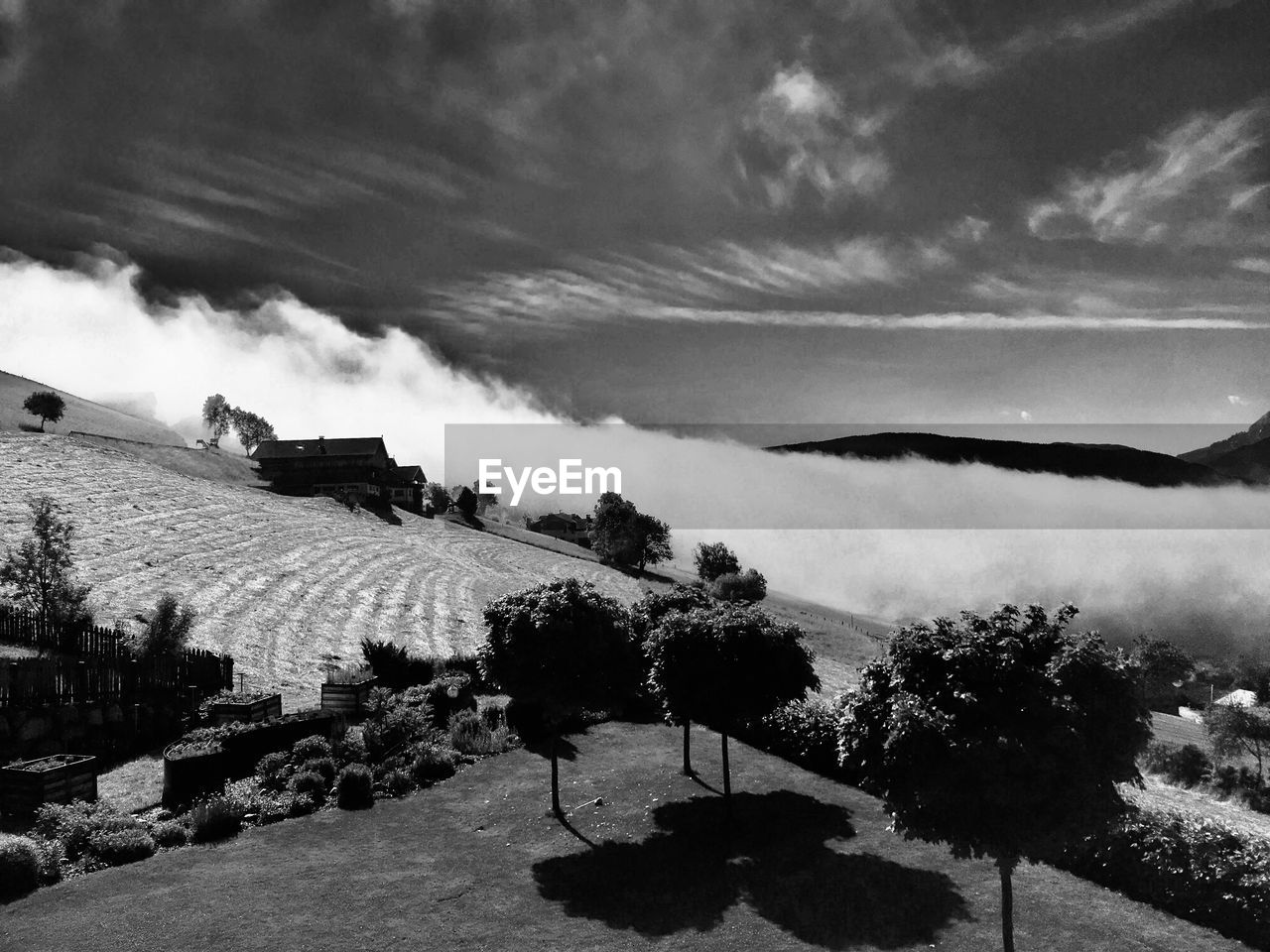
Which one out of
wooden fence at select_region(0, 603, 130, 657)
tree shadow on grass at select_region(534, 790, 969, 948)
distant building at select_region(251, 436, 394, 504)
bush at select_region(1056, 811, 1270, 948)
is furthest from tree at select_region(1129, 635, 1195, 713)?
wooden fence at select_region(0, 603, 130, 657)

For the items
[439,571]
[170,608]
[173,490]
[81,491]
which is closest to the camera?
[170,608]

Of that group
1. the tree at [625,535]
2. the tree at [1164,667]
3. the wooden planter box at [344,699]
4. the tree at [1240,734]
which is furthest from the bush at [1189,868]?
the tree at [1164,667]

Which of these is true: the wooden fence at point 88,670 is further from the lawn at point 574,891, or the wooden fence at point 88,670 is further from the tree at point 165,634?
the lawn at point 574,891

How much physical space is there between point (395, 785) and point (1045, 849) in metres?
17.6

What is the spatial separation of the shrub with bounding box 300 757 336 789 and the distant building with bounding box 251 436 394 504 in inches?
4461

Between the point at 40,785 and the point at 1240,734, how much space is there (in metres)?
89.6

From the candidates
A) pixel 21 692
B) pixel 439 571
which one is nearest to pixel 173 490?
pixel 439 571

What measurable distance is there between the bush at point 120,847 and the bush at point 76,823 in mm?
222

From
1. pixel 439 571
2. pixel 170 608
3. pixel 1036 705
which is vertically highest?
pixel 1036 705

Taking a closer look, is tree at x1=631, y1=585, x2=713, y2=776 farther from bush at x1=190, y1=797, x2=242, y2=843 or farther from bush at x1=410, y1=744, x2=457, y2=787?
bush at x1=190, y1=797, x2=242, y2=843

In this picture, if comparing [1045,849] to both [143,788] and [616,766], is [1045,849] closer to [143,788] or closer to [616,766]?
[616,766]

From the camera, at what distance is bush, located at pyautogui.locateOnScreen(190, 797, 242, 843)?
61.1 ft

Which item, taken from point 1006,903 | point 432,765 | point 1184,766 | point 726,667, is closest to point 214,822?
point 432,765

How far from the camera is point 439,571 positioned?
8531 centimetres
